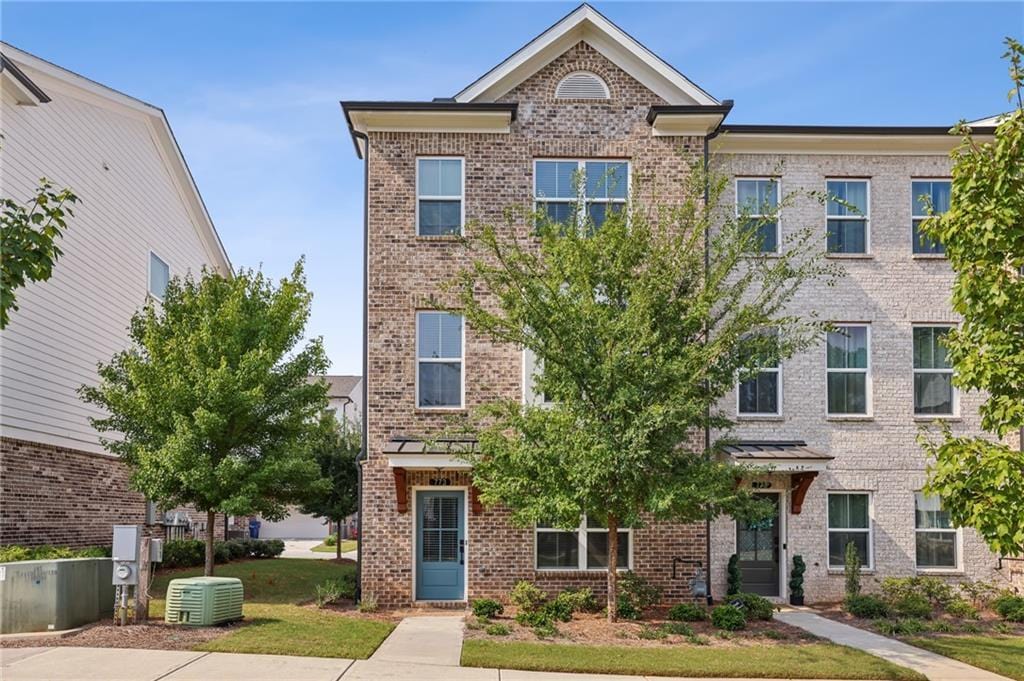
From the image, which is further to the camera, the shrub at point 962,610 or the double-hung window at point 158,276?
the double-hung window at point 158,276

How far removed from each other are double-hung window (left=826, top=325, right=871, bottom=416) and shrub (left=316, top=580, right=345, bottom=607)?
1033 centimetres

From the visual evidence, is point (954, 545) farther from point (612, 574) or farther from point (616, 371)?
point (616, 371)

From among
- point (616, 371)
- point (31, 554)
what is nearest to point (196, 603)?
point (31, 554)

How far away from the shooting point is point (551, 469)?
14.4 metres

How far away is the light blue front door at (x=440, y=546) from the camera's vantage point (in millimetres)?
17703

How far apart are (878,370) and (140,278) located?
17.7 meters

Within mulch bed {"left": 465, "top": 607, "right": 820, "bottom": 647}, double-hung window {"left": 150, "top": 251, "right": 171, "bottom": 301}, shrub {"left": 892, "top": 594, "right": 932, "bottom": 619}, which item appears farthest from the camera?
double-hung window {"left": 150, "top": 251, "right": 171, "bottom": 301}

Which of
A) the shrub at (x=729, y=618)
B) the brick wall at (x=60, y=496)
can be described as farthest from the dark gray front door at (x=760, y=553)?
the brick wall at (x=60, y=496)

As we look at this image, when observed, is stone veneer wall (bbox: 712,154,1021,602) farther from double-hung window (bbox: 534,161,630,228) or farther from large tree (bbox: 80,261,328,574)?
large tree (bbox: 80,261,328,574)

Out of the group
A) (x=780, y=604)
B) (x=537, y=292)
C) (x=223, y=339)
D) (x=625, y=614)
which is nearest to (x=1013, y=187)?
(x=537, y=292)

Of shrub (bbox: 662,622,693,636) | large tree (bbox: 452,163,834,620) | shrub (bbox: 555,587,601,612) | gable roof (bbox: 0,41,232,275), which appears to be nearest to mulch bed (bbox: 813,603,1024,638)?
shrub (bbox: 662,622,693,636)

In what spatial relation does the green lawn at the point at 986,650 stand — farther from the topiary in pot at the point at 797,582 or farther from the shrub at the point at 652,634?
the shrub at the point at 652,634

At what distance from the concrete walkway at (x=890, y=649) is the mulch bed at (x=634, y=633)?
533mm

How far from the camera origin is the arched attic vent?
18562 millimetres
